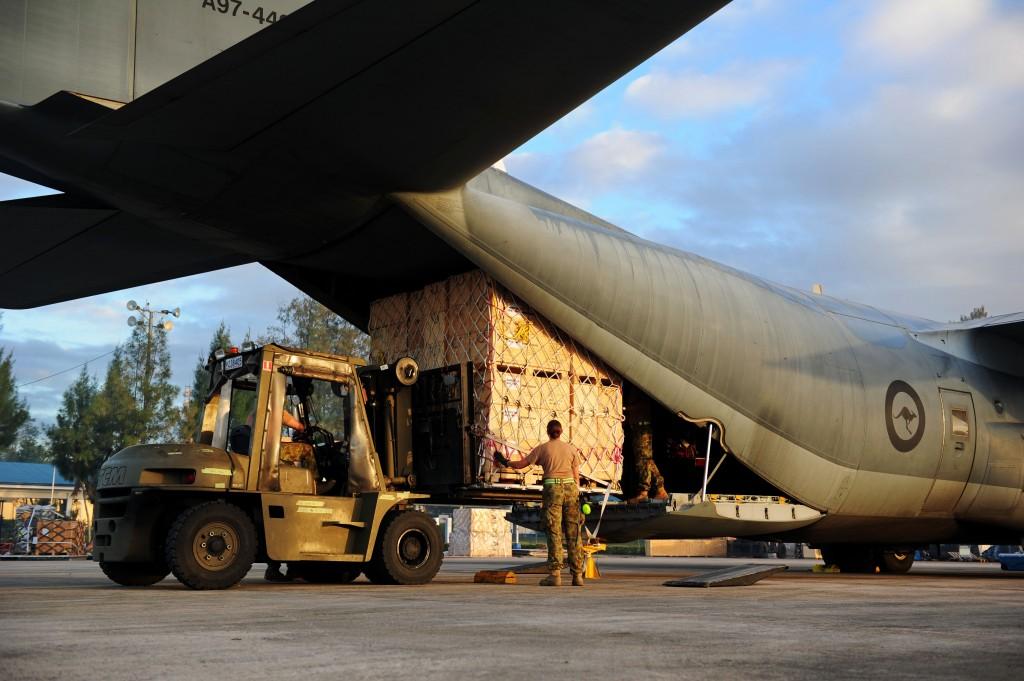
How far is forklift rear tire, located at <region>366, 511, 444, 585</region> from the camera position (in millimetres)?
11141

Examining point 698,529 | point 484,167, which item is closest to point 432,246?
point 484,167

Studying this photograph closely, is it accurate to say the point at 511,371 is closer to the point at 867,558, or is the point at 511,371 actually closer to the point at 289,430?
the point at 289,430

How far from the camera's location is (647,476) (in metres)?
14.9

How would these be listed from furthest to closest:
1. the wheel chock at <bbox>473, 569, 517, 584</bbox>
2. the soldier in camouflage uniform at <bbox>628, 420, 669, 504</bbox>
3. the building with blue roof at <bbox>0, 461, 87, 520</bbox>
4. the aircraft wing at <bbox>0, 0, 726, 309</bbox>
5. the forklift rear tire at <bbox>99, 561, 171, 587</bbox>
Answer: the building with blue roof at <bbox>0, 461, 87, 520</bbox> < the soldier in camouflage uniform at <bbox>628, 420, 669, 504</bbox> < the wheel chock at <bbox>473, 569, 517, 584</bbox> < the forklift rear tire at <bbox>99, 561, 171, 587</bbox> < the aircraft wing at <bbox>0, 0, 726, 309</bbox>

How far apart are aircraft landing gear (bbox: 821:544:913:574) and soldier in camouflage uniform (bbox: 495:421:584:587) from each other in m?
8.60

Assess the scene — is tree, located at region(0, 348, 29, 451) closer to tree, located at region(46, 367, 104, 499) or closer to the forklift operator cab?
tree, located at region(46, 367, 104, 499)

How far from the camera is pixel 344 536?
36.4ft

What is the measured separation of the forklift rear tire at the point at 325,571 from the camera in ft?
38.6

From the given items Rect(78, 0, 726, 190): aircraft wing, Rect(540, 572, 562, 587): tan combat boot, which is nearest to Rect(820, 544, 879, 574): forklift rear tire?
Rect(540, 572, 562, 587): tan combat boot

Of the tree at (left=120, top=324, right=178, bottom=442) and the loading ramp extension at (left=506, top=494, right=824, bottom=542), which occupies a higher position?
the tree at (left=120, top=324, right=178, bottom=442)

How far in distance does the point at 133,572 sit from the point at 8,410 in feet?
133

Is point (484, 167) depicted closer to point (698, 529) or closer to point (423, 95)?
point (423, 95)

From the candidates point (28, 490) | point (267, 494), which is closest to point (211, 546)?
point (267, 494)

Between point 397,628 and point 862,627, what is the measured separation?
298 cm
